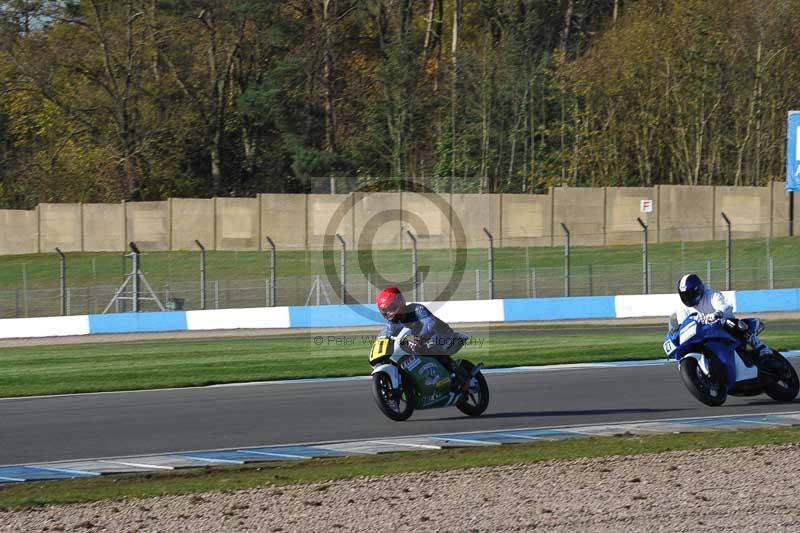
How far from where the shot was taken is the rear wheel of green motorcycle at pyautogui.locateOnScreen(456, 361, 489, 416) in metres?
14.0

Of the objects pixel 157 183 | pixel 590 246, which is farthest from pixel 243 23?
pixel 590 246

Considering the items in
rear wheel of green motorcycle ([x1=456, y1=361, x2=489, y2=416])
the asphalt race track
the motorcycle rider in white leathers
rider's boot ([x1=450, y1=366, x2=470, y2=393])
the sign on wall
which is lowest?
the asphalt race track

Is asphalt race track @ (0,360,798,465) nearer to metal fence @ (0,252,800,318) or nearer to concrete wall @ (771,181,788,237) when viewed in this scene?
metal fence @ (0,252,800,318)

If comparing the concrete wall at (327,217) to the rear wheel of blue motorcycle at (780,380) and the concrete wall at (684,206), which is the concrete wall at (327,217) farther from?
the rear wheel of blue motorcycle at (780,380)

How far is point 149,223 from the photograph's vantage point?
51344 mm

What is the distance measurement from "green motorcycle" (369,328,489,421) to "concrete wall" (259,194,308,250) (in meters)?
35.1

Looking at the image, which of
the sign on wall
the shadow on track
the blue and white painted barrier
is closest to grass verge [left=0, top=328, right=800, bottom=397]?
the blue and white painted barrier

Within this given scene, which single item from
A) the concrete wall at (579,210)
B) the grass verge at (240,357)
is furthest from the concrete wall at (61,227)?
the grass verge at (240,357)

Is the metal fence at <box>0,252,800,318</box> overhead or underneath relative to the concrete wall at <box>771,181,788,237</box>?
underneath

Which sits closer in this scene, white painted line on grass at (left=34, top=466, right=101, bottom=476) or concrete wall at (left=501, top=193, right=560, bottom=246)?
white painted line on grass at (left=34, top=466, right=101, bottom=476)

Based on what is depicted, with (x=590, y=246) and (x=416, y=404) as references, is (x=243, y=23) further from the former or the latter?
(x=416, y=404)

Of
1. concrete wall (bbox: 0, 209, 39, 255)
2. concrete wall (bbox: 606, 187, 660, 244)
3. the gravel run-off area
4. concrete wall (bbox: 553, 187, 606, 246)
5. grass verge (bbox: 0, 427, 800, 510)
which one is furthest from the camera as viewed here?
concrete wall (bbox: 0, 209, 39, 255)

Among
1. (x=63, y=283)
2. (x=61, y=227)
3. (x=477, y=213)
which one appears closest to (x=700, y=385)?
(x=63, y=283)

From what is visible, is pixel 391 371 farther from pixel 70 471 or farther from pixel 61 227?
pixel 61 227
